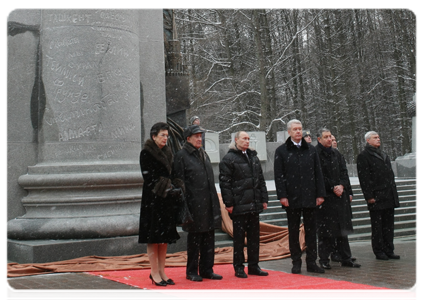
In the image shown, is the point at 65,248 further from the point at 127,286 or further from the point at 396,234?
the point at 396,234

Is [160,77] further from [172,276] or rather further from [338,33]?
[338,33]

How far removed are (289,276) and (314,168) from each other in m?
1.45

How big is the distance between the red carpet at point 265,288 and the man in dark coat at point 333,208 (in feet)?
3.61

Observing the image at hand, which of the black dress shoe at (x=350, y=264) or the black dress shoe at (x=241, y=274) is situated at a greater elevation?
the black dress shoe at (x=241, y=274)

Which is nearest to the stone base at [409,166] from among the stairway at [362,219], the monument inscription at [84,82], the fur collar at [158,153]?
the stairway at [362,219]

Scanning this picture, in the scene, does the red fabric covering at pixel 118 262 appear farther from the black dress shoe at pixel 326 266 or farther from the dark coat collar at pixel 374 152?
the dark coat collar at pixel 374 152

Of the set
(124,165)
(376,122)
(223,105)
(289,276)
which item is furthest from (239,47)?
(289,276)

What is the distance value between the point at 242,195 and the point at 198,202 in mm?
593

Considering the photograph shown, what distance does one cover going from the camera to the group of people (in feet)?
20.0

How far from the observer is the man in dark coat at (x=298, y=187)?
6895mm

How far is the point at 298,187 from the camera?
6918 millimetres

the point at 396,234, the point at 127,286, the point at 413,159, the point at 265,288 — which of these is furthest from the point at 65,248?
the point at 413,159

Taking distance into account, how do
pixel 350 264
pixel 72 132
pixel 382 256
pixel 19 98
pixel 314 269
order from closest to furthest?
pixel 314 269
pixel 350 264
pixel 382 256
pixel 72 132
pixel 19 98

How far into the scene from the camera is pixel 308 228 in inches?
277
